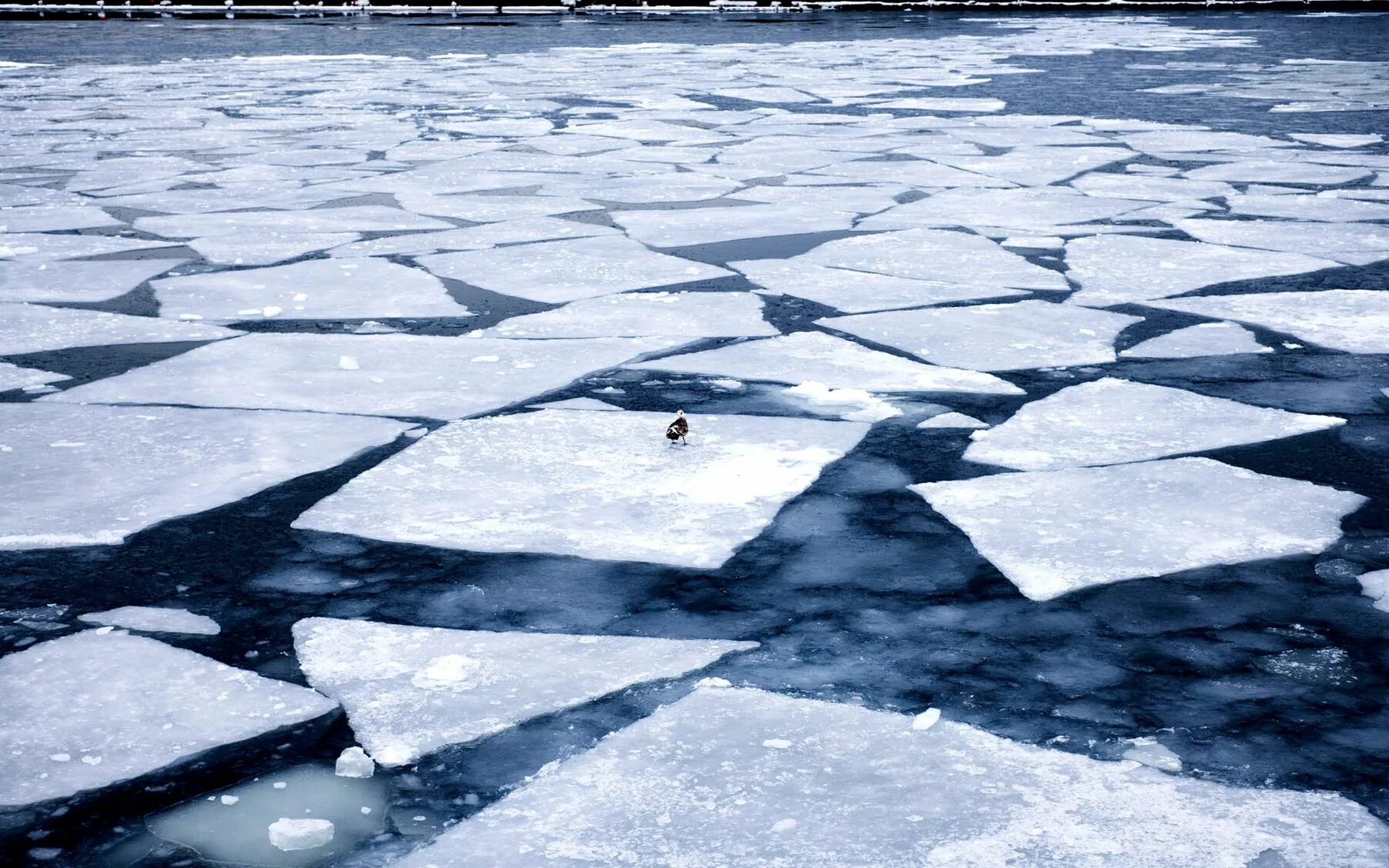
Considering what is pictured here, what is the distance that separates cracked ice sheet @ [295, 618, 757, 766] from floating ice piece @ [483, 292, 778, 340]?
148cm

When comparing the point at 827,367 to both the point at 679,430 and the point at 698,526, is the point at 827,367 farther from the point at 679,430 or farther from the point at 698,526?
the point at 698,526

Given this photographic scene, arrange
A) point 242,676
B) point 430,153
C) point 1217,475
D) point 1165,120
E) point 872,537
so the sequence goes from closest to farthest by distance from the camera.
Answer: point 242,676 < point 872,537 < point 1217,475 < point 430,153 < point 1165,120

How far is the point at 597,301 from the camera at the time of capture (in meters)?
3.52

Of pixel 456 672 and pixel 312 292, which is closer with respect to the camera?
pixel 456 672

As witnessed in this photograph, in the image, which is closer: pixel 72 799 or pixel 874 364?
pixel 72 799

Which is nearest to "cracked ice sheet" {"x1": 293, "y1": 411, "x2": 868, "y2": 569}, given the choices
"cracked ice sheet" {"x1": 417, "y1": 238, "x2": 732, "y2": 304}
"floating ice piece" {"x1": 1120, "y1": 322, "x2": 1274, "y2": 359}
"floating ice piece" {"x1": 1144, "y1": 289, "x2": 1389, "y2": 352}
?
"floating ice piece" {"x1": 1120, "y1": 322, "x2": 1274, "y2": 359}

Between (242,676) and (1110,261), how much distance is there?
9.25 feet

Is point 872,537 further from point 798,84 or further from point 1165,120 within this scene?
point 798,84

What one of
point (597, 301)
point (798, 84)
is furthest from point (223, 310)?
point (798, 84)

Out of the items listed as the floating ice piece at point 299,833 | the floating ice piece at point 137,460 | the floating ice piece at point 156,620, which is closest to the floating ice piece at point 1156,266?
the floating ice piece at point 137,460

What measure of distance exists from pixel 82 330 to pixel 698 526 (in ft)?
5.74

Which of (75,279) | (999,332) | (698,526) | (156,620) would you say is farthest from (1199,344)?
(75,279)

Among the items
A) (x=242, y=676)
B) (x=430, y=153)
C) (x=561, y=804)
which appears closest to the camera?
(x=561, y=804)

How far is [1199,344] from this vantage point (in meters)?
3.11
